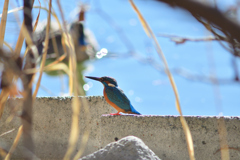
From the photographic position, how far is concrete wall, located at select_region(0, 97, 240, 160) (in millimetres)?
1901

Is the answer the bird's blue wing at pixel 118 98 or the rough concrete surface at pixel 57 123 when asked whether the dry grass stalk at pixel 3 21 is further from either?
the rough concrete surface at pixel 57 123

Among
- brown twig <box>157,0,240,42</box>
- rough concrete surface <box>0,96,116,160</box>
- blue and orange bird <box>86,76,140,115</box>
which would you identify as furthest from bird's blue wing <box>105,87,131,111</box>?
brown twig <box>157,0,240,42</box>

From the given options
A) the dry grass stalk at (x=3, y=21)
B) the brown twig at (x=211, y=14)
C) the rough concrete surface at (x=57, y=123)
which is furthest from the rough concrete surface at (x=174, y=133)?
the brown twig at (x=211, y=14)

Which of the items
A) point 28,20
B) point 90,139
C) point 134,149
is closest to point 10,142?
point 90,139

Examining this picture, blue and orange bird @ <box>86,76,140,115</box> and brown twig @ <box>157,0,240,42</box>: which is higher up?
brown twig @ <box>157,0,240,42</box>

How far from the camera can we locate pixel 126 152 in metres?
1.45

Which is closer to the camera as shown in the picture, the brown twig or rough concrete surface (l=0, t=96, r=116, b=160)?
the brown twig

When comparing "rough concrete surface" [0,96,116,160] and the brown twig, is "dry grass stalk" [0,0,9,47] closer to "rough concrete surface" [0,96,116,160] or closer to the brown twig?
the brown twig

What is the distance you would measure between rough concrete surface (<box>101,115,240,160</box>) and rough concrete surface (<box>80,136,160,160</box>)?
0.54m

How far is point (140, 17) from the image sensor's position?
69cm

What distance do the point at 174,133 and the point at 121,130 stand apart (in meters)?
0.40

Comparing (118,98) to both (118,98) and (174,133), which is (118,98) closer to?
(118,98)

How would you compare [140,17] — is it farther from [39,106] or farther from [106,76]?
[39,106]

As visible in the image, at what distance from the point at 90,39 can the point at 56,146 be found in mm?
7502
